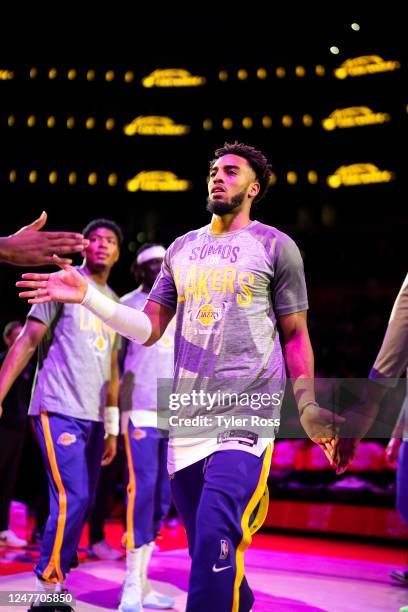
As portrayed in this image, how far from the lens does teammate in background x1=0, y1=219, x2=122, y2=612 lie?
12.4 ft

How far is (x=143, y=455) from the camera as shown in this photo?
14.4 feet

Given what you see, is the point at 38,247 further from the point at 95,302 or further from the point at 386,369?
the point at 386,369

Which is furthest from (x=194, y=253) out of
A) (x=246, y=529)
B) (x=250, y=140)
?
(x=250, y=140)

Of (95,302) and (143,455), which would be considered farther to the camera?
(143,455)

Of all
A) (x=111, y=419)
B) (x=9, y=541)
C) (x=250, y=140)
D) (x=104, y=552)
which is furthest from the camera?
(x=250, y=140)

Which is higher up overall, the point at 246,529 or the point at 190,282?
the point at 190,282

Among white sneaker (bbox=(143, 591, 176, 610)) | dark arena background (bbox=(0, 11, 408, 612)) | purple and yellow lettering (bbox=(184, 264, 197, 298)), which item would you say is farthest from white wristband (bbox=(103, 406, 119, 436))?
dark arena background (bbox=(0, 11, 408, 612))

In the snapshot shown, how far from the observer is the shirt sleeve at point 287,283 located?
286 cm

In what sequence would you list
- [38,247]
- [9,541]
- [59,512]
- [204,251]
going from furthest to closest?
[9,541]
[59,512]
[204,251]
[38,247]

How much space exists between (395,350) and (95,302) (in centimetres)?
128

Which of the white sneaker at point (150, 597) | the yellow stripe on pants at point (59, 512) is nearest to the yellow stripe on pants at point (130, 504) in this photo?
the white sneaker at point (150, 597)

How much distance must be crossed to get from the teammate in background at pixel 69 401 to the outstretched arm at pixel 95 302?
3.55ft

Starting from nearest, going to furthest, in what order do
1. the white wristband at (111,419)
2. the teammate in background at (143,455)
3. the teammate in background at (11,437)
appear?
the teammate in background at (143,455), the white wristband at (111,419), the teammate in background at (11,437)

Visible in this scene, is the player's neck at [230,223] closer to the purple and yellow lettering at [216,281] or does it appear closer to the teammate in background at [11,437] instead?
the purple and yellow lettering at [216,281]
